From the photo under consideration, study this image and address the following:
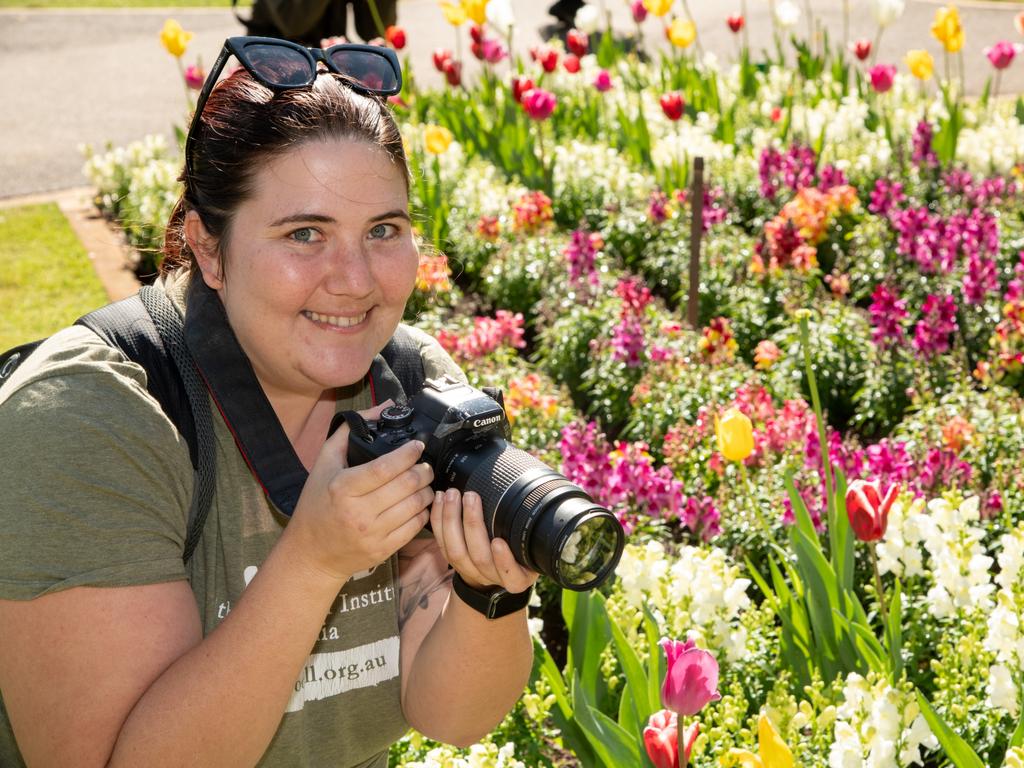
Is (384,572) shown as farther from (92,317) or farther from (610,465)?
(610,465)

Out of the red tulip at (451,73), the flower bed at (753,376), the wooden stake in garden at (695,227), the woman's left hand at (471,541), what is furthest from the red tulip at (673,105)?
the woman's left hand at (471,541)

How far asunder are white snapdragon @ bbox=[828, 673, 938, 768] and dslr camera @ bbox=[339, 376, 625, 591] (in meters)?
0.59

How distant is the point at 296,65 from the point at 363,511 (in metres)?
0.68

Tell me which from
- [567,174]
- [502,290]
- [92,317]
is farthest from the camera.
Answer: [567,174]

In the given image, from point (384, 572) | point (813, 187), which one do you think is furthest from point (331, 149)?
point (813, 187)

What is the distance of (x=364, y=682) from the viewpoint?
1796 millimetres

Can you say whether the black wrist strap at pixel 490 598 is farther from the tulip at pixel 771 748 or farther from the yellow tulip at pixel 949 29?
the yellow tulip at pixel 949 29

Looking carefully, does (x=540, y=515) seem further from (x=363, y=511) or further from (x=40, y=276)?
(x=40, y=276)

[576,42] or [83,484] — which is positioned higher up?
[83,484]

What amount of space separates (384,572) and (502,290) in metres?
2.89

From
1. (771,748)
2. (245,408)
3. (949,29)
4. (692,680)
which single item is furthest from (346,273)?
(949,29)

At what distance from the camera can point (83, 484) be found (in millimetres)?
1406

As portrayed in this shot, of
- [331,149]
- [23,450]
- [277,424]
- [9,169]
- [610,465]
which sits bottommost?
[9,169]

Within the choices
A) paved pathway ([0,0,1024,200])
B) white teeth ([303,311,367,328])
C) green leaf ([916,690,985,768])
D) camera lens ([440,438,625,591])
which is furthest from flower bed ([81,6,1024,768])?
paved pathway ([0,0,1024,200])
